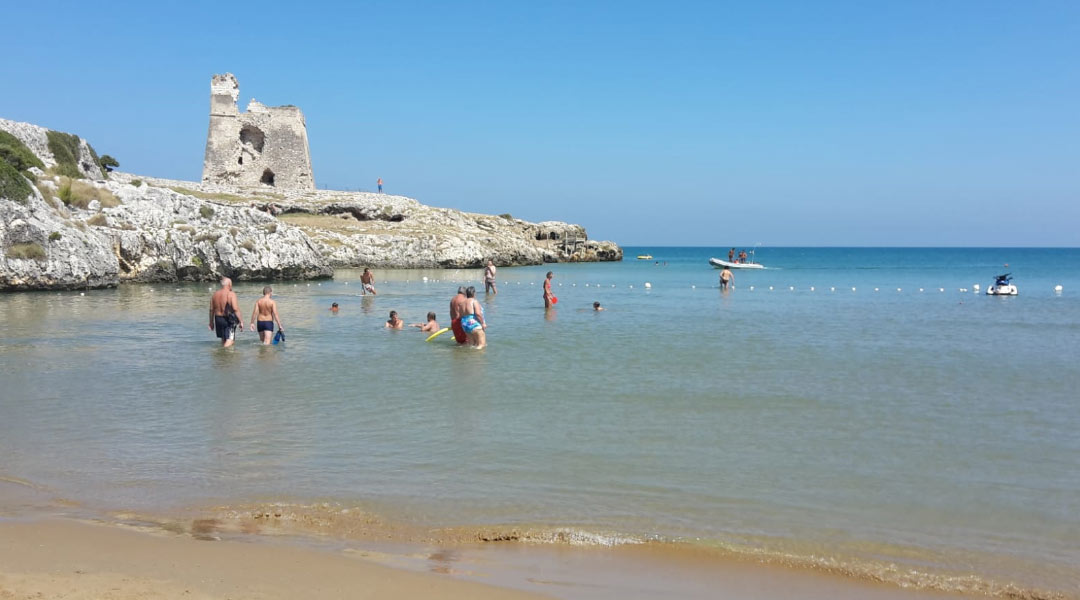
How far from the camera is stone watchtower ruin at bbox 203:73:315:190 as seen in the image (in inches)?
2376

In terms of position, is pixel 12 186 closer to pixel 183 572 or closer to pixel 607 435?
pixel 607 435

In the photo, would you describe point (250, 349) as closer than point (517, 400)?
No

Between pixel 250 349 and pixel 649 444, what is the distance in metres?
9.84

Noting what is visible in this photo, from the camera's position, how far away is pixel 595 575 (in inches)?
206

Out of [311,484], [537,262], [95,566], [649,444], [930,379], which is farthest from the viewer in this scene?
[537,262]

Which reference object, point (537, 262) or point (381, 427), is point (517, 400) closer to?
point (381, 427)

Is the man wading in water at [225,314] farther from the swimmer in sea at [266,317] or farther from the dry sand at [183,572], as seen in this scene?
the dry sand at [183,572]

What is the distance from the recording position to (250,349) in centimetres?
1549

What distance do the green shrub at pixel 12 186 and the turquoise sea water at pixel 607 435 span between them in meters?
10.6

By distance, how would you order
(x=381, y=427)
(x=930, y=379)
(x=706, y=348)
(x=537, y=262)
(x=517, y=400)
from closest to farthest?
1. (x=381, y=427)
2. (x=517, y=400)
3. (x=930, y=379)
4. (x=706, y=348)
5. (x=537, y=262)

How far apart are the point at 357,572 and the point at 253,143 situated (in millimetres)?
62816

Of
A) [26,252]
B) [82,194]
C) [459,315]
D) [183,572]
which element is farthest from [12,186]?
[183,572]

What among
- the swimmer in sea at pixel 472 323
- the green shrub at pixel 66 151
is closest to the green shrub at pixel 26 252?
the green shrub at pixel 66 151

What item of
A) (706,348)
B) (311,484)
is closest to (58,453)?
(311,484)
